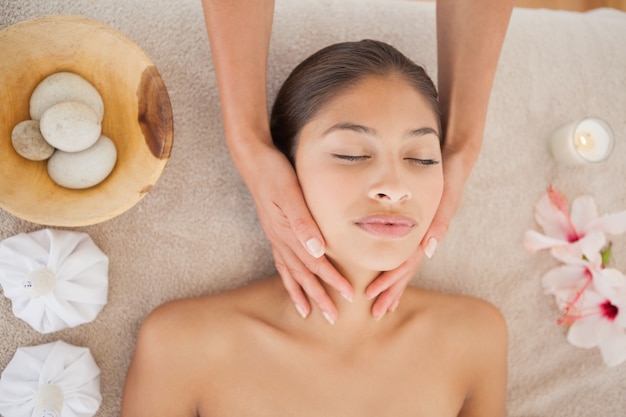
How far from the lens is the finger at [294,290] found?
49.2 inches

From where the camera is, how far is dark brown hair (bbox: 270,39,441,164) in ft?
3.73

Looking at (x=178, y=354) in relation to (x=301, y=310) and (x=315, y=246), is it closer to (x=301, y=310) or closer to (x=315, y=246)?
(x=301, y=310)

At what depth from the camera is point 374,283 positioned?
122cm

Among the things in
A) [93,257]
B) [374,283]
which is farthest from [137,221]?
[374,283]

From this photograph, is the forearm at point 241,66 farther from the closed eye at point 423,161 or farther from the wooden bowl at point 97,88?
the closed eye at point 423,161

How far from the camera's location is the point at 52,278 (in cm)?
120

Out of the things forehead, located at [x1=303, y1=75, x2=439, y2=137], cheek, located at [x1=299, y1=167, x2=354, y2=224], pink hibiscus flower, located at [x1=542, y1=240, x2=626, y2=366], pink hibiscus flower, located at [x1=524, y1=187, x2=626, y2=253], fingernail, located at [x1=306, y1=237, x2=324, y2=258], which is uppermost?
forehead, located at [x1=303, y1=75, x2=439, y2=137]

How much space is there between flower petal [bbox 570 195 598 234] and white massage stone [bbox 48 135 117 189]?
1274 millimetres

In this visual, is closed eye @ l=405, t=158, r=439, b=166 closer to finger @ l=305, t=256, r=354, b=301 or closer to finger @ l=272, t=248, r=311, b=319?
finger @ l=305, t=256, r=354, b=301

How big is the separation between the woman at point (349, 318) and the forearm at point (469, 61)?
0.16 meters

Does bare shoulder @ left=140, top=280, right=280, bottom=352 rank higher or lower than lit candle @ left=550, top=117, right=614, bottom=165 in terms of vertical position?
lower

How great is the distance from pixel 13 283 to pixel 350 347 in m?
0.78

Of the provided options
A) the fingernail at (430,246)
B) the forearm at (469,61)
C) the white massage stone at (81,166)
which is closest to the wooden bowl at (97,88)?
the white massage stone at (81,166)

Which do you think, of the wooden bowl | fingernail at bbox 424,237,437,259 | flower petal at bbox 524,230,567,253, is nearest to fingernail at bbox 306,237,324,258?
fingernail at bbox 424,237,437,259
